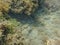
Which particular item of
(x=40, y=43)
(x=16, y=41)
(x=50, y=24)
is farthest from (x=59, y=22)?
(x=16, y=41)

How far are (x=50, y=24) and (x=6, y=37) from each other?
1586 millimetres

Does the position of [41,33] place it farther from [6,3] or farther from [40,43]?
[6,3]

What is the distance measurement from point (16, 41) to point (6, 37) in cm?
27

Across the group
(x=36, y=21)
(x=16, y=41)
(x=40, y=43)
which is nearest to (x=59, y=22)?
(x=36, y=21)

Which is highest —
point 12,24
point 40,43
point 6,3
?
point 6,3

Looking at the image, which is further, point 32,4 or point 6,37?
point 32,4

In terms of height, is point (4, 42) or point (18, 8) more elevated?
point (18, 8)

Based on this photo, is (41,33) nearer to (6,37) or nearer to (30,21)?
(30,21)

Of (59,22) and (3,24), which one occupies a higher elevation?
(3,24)

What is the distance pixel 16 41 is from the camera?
206 inches

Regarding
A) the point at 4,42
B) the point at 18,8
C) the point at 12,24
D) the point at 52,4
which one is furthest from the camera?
the point at 52,4

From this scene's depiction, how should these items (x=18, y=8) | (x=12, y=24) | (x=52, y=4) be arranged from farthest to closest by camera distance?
1. (x=52, y=4)
2. (x=18, y=8)
3. (x=12, y=24)

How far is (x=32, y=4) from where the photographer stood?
6441 millimetres

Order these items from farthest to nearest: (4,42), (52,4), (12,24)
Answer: (52,4), (12,24), (4,42)
